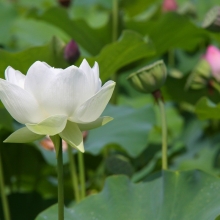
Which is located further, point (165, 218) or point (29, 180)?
point (29, 180)

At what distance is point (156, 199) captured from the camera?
40.5 inches

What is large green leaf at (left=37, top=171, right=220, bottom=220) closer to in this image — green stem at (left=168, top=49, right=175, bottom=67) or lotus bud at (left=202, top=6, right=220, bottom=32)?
lotus bud at (left=202, top=6, right=220, bottom=32)

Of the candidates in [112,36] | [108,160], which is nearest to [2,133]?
[108,160]

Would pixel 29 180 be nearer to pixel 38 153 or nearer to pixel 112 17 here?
pixel 38 153

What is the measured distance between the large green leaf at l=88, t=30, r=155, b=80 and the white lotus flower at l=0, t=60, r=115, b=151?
0.50m

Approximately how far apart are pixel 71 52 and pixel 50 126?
48cm

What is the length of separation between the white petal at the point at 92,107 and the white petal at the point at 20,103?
5 centimetres

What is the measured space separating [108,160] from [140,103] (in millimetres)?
815

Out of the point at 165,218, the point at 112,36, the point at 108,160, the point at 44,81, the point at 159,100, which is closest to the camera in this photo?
the point at 44,81

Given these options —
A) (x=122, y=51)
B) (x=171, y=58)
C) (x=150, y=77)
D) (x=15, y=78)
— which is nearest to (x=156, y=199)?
(x=150, y=77)

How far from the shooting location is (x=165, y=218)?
97cm

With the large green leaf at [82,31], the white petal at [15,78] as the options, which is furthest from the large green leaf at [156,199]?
the large green leaf at [82,31]

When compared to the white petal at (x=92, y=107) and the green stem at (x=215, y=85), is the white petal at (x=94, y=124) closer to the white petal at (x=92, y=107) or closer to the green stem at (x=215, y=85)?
the white petal at (x=92, y=107)

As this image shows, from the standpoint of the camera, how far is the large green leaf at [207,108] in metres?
1.21
